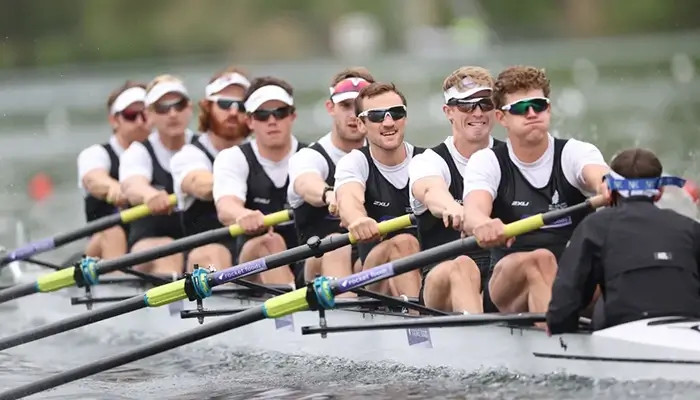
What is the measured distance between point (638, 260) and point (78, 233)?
17.2 feet

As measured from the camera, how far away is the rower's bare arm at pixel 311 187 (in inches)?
333

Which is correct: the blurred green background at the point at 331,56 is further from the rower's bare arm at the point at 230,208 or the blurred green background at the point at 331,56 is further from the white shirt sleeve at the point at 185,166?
the rower's bare arm at the point at 230,208

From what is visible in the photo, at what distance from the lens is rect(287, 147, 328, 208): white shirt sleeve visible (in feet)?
28.5

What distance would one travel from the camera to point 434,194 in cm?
730

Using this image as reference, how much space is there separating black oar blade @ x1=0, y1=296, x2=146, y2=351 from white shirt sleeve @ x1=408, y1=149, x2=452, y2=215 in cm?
153

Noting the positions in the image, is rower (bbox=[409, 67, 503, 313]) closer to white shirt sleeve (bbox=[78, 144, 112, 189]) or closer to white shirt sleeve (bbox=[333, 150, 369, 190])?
white shirt sleeve (bbox=[333, 150, 369, 190])

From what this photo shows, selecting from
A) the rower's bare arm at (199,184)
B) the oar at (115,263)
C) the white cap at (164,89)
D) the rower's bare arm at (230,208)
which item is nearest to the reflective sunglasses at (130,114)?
the white cap at (164,89)

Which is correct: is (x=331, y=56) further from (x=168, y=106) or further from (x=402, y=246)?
(x=402, y=246)

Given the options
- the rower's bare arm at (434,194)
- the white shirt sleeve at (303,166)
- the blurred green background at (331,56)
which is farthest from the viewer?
the blurred green background at (331,56)

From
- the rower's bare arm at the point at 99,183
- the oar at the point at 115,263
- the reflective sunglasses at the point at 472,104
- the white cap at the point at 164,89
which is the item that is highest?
the white cap at the point at 164,89

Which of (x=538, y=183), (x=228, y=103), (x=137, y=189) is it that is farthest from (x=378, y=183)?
(x=137, y=189)

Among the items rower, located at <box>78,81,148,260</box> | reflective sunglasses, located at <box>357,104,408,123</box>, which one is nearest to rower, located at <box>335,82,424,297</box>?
reflective sunglasses, located at <box>357,104,408,123</box>

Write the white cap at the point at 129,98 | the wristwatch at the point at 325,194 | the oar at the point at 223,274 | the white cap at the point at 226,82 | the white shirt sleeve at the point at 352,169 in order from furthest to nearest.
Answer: the white cap at the point at 129,98 → the white cap at the point at 226,82 → the wristwatch at the point at 325,194 → the white shirt sleeve at the point at 352,169 → the oar at the point at 223,274

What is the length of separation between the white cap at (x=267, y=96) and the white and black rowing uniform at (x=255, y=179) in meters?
0.29
